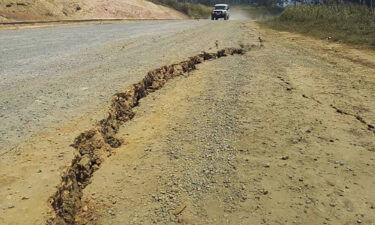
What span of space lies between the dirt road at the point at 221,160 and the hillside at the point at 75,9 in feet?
72.3

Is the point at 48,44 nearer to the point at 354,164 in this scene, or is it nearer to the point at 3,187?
the point at 3,187

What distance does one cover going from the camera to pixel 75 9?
3134 cm

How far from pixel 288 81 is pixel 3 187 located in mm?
5368

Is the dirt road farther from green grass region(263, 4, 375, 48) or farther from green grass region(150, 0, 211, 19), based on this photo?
green grass region(150, 0, 211, 19)

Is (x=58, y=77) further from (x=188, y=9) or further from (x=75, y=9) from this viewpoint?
(x=188, y=9)

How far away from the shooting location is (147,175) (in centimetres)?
383

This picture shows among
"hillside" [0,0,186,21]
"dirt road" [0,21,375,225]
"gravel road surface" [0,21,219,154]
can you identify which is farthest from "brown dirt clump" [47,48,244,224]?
"hillside" [0,0,186,21]

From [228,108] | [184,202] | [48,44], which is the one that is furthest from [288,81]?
[48,44]

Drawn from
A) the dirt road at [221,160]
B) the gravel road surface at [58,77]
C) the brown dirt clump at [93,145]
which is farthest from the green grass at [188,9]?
the dirt road at [221,160]

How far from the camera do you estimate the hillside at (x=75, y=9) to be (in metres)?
26.0

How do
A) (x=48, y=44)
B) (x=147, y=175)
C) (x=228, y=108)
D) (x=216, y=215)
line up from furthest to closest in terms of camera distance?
(x=48, y=44) < (x=228, y=108) < (x=147, y=175) < (x=216, y=215)

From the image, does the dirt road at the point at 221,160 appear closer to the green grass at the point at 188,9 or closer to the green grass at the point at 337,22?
the green grass at the point at 337,22

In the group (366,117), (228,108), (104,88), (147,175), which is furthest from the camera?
(104,88)

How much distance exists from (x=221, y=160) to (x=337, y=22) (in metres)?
16.3
